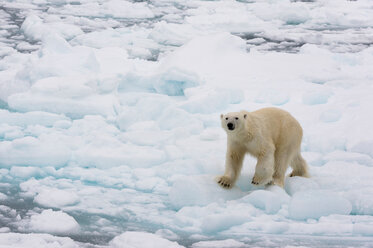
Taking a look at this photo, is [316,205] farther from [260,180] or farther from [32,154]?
[32,154]

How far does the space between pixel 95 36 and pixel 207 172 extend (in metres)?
6.33

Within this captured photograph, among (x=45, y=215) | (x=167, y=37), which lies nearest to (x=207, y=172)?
(x=45, y=215)

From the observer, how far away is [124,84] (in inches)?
228

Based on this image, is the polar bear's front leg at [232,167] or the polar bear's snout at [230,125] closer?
the polar bear's snout at [230,125]

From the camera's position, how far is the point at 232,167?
3469 millimetres

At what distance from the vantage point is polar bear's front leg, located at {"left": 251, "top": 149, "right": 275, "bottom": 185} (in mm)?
3371

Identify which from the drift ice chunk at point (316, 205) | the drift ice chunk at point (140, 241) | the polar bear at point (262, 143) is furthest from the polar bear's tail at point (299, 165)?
the drift ice chunk at point (140, 241)

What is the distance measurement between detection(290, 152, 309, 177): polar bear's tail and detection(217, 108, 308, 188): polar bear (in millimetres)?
39

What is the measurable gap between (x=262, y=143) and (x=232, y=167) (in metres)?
0.26

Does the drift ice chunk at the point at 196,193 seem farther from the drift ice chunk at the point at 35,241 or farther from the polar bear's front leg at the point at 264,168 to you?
the drift ice chunk at the point at 35,241

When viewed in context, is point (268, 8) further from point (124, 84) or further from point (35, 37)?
point (124, 84)

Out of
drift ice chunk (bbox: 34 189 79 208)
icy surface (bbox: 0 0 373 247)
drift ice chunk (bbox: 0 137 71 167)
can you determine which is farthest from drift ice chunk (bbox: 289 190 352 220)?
drift ice chunk (bbox: 0 137 71 167)

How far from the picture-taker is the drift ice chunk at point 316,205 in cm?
316

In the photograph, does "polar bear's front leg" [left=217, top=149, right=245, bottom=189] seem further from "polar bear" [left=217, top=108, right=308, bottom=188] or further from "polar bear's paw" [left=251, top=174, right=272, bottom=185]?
"polar bear's paw" [left=251, top=174, right=272, bottom=185]
